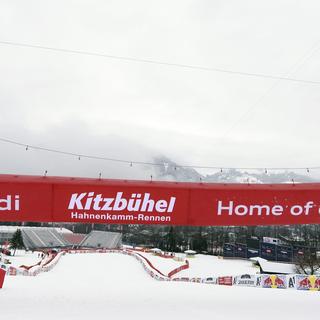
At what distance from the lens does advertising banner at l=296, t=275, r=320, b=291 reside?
21062mm

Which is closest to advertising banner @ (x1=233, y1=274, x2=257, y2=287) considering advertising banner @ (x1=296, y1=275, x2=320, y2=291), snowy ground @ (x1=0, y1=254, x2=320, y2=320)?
advertising banner @ (x1=296, y1=275, x2=320, y2=291)

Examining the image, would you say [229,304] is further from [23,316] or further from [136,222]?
[23,316]

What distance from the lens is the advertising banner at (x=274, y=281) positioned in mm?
22172

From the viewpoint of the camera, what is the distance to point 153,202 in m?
11.3

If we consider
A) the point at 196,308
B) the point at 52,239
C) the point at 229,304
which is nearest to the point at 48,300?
the point at 196,308

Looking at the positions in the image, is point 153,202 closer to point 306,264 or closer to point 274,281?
point 274,281

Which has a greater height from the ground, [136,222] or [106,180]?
[106,180]

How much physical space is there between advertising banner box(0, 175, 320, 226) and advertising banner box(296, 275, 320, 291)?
11374mm

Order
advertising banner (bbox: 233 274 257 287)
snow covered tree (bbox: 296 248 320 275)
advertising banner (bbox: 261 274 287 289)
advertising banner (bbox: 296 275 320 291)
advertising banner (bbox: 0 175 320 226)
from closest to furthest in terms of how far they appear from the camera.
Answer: advertising banner (bbox: 0 175 320 226)
advertising banner (bbox: 296 275 320 291)
advertising banner (bbox: 261 274 287 289)
advertising banner (bbox: 233 274 257 287)
snow covered tree (bbox: 296 248 320 275)

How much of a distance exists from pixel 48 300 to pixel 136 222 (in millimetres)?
3621

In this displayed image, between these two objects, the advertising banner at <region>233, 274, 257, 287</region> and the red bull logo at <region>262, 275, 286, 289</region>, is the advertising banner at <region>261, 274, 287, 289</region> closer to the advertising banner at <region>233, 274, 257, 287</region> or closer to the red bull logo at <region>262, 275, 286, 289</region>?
the red bull logo at <region>262, 275, 286, 289</region>

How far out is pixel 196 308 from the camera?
34.8 feet

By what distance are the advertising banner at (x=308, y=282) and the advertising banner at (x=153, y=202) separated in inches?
448

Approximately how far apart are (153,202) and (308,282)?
14.6 m
